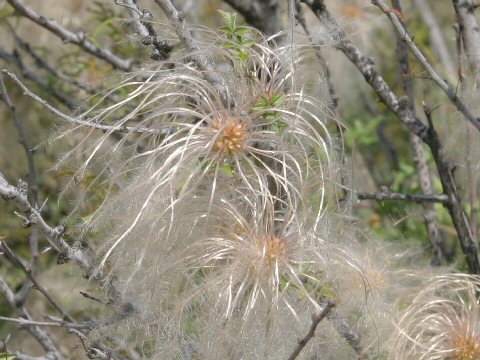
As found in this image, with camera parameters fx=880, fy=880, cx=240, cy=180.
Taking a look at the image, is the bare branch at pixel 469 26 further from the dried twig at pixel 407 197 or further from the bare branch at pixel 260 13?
the bare branch at pixel 260 13

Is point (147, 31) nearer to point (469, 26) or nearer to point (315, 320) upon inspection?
point (315, 320)

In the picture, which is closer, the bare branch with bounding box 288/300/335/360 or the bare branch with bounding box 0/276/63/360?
the bare branch with bounding box 288/300/335/360

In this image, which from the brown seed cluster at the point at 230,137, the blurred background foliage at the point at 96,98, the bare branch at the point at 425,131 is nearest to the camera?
the brown seed cluster at the point at 230,137

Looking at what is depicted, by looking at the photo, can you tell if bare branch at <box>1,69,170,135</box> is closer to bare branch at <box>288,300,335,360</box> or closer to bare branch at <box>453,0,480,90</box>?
bare branch at <box>288,300,335,360</box>

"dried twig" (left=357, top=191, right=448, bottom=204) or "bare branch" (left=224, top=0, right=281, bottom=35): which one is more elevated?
"bare branch" (left=224, top=0, right=281, bottom=35)

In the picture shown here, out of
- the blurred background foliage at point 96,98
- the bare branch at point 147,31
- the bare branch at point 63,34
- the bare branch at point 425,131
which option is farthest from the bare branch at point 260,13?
the bare branch at point 147,31

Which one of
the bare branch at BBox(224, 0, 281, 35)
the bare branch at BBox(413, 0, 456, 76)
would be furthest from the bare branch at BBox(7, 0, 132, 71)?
the bare branch at BBox(413, 0, 456, 76)
